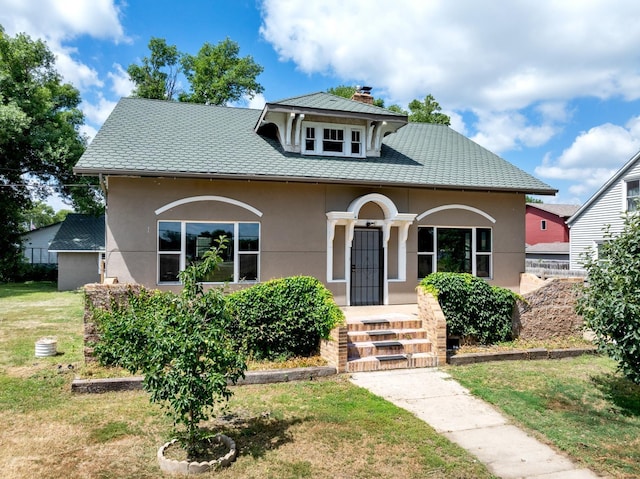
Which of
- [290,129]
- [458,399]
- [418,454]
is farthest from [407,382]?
[290,129]

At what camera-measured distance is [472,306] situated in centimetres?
963

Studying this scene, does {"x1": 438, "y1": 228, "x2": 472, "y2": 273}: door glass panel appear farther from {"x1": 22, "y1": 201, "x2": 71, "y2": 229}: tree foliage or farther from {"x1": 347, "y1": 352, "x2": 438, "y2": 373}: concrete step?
{"x1": 22, "y1": 201, "x2": 71, "y2": 229}: tree foliage

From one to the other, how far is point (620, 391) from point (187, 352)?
709 centimetres

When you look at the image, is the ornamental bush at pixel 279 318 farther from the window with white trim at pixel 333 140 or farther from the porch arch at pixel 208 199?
the window with white trim at pixel 333 140

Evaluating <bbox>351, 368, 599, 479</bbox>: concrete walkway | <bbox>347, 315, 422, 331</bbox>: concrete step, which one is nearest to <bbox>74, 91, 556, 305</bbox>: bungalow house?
<bbox>347, 315, 422, 331</bbox>: concrete step

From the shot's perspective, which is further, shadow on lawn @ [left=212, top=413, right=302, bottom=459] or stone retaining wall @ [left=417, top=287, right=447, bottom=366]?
stone retaining wall @ [left=417, top=287, right=447, bottom=366]

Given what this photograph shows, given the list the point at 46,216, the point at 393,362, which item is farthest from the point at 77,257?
the point at 46,216

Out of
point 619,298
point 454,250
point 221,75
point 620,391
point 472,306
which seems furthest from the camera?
point 221,75

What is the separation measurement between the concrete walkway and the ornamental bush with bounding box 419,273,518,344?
4.95ft

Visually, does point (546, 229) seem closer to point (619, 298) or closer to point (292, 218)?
point (292, 218)

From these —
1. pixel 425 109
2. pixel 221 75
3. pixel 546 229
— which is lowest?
pixel 546 229

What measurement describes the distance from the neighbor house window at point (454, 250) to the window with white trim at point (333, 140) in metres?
3.06

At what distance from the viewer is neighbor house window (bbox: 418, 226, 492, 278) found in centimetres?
1233

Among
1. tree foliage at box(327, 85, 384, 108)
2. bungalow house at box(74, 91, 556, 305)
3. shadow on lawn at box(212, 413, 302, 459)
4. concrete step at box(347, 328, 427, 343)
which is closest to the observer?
shadow on lawn at box(212, 413, 302, 459)
